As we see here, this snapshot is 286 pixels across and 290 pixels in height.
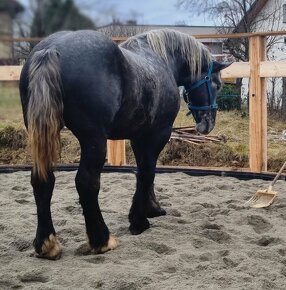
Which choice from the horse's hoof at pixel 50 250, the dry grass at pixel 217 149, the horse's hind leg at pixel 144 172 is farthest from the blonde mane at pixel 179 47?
the dry grass at pixel 217 149

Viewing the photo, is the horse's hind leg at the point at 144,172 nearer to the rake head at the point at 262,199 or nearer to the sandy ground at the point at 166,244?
the sandy ground at the point at 166,244

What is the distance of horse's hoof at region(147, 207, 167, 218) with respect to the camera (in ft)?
11.3

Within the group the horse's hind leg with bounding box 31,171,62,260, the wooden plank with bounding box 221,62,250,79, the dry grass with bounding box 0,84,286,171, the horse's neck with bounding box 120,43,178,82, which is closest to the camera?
the horse's hind leg with bounding box 31,171,62,260

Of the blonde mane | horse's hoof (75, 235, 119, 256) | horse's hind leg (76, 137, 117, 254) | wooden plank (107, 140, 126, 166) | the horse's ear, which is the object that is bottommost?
horse's hoof (75, 235, 119, 256)

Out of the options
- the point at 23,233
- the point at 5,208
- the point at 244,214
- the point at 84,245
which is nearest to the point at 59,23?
the point at 84,245

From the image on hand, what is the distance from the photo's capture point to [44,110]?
214 cm

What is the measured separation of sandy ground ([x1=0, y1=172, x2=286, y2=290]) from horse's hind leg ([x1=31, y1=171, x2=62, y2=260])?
0.20 feet

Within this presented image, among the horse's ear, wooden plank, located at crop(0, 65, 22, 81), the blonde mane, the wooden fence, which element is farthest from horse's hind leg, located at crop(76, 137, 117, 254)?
the wooden fence

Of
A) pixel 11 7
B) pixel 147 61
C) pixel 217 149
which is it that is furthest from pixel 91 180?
pixel 217 149

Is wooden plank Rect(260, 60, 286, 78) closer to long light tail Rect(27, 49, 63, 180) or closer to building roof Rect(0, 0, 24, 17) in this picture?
long light tail Rect(27, 49, 63, 180)

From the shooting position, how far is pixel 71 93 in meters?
2.26

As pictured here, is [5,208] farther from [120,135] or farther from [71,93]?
[71,93]

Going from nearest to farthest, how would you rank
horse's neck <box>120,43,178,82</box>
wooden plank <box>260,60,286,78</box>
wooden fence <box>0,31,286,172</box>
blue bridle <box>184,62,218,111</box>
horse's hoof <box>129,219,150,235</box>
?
horse's neck <box>120,43,178,82</box> < horse's hoof <box>129,219,150,235</box> < blue bridle <box>184,62,218,111</box> < wooden plank <box>260,60,286,78</box> < wooden fence <box>0,31,286,172</box>

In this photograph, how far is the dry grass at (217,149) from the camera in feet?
20.2
